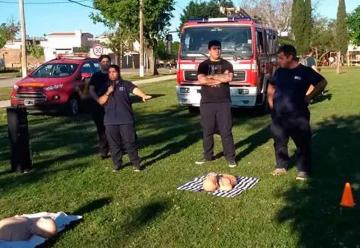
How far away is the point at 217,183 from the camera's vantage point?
7.20 meters

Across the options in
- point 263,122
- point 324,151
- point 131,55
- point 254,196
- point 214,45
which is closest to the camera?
point 254,196

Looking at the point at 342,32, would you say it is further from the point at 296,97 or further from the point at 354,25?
the point at 296,97

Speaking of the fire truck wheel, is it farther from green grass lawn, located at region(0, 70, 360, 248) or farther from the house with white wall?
the house with white wall

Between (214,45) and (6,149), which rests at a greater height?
(214,45)

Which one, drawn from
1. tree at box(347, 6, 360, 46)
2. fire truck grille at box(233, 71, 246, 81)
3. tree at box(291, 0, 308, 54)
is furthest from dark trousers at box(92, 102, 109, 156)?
tree at box(347, 6, 360, 46)

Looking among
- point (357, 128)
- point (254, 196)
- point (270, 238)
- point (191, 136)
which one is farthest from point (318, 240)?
point (357, 128)

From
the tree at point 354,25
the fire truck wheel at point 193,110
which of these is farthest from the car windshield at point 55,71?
the tree at point 354,25

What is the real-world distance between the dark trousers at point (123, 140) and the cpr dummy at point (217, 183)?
1.51 m

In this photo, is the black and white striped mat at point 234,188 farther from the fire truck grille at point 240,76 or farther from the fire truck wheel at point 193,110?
the fire truck wheel at point 193,110

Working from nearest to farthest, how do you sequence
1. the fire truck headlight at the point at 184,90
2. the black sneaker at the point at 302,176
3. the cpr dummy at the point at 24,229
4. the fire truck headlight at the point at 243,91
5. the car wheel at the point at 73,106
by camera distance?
the cpr dummy at the point at 24,229 < the black sneaker at the point at 302,176 < the fire truck headlight at the point at 243,91 < the fire truck headlight at the point at 184,90 < the car wheel at the point at 73,106

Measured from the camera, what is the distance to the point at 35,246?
199 inches

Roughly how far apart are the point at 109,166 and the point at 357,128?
6.54 m

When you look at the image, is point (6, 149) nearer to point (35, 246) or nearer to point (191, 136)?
point (191, 136)

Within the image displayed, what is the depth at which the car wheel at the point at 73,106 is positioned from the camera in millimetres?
16562
